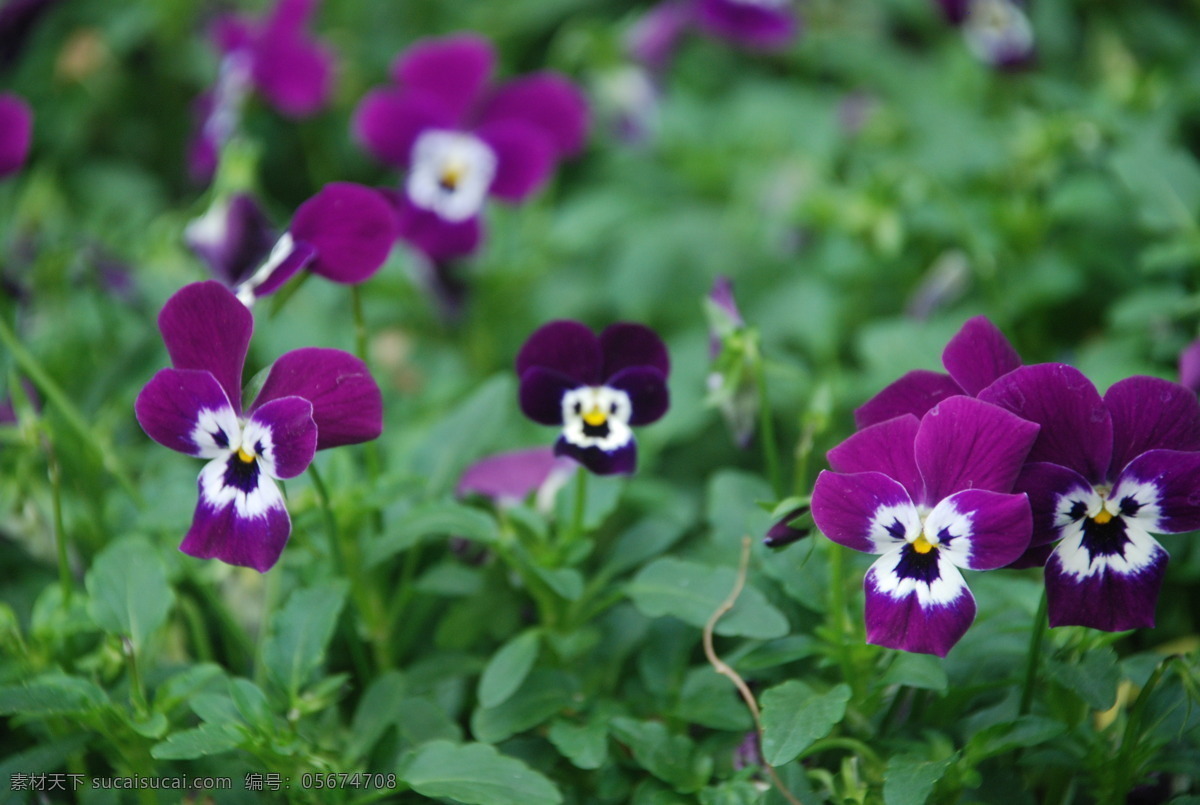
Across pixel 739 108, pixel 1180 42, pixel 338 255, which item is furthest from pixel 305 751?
pixel 1180 42

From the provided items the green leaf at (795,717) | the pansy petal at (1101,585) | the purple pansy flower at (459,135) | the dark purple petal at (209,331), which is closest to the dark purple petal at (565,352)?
the dark purple petal at (209,331)

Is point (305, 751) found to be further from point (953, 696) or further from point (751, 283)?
point (751, 283)

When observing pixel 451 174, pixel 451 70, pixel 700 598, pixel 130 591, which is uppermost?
pixel 451 70

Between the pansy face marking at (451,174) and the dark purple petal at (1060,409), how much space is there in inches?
42.8

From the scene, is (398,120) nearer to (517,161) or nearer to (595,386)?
(517,161)

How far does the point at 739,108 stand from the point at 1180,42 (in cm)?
95

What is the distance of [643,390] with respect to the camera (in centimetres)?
105

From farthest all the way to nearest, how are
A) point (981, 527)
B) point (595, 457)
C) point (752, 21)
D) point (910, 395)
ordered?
point (752, 21), point (595, 457), point (910, 395), point (981, 527)

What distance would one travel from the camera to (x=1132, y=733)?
949 mm

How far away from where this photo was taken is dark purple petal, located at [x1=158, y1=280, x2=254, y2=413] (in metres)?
0.92

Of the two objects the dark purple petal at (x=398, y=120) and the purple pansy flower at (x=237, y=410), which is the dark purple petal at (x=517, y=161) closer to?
the dark purple petal at (x=398, y=120)

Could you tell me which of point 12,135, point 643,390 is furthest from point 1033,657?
point 12,135

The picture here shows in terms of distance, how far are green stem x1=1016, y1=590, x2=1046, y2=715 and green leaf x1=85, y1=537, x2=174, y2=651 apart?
90 cm

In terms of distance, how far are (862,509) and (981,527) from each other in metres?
0.10
